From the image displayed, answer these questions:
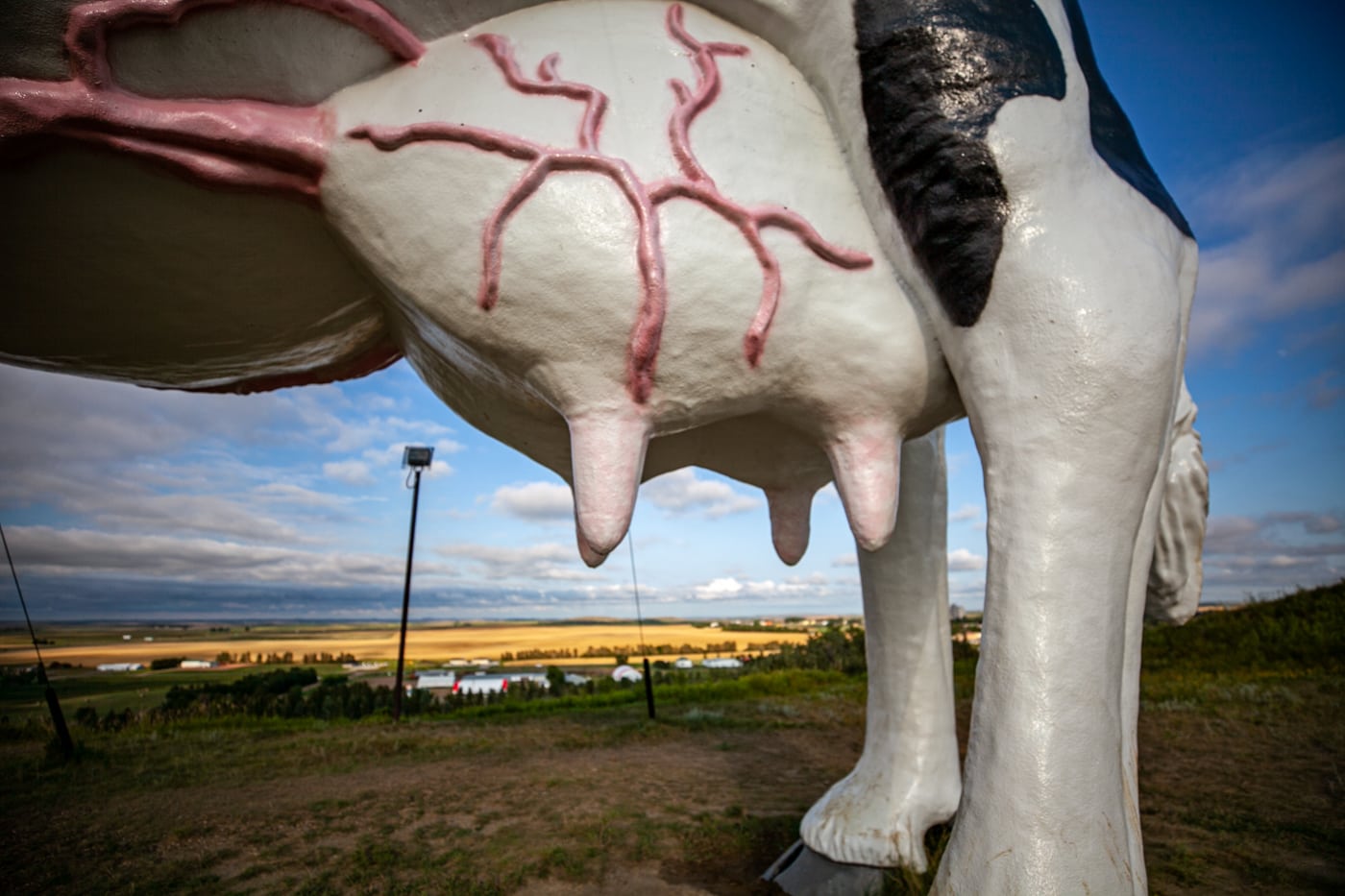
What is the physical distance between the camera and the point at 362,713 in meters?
9.96

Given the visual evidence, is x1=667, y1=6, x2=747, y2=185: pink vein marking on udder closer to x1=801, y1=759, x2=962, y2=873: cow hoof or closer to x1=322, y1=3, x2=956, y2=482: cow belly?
x1=322, y1=3, x2=956, y2=482: cow belly

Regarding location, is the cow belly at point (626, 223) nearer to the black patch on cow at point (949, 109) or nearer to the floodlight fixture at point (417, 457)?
the black patch on cow at point (949, 109)

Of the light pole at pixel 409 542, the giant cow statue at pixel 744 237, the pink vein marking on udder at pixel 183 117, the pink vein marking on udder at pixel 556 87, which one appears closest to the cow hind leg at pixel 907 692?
the giant cow statue at pixel 744 237

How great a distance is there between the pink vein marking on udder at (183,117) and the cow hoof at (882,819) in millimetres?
2831

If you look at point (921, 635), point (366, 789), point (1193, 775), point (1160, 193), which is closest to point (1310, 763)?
point (1193, 775)

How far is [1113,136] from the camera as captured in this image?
1950 mm

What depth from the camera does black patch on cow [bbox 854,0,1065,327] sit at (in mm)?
1703

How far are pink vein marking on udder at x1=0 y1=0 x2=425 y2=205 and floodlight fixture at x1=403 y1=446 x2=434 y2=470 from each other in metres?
10.1

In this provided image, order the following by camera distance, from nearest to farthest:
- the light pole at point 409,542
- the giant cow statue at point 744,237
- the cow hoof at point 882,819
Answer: the giant cow statue at point 744,237 < the cow hoof at point 882,819 < the light pole at point 409,542

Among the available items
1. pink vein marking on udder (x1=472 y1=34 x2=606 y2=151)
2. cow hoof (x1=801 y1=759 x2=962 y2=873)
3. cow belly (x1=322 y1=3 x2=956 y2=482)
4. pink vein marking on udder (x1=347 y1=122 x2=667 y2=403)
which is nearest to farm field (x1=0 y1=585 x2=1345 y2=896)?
cow hoof (x1=801 y1=759 x2=962 y2=873)

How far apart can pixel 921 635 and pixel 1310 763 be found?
4.35 metres

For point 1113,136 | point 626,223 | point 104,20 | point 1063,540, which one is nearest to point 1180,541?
point 1063,540

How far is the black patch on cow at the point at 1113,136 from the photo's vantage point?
1.88m

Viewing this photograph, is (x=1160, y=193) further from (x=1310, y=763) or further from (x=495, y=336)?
(x=1310, y=763)
